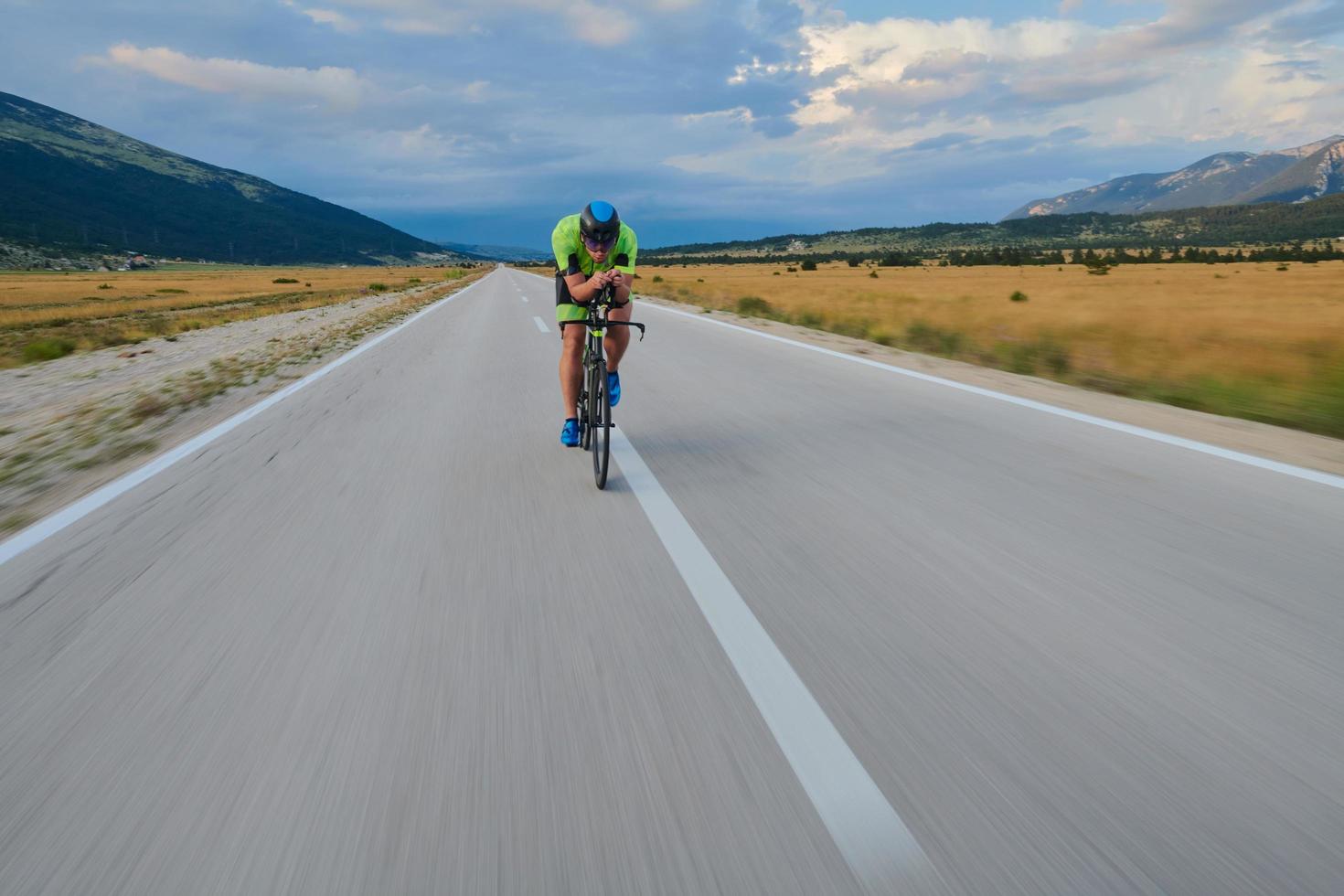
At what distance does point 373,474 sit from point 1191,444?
5941mm

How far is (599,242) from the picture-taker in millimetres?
5059

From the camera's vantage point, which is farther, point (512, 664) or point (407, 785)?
point (512, 664)

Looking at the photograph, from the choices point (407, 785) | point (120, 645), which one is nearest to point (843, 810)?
point (407, 785)

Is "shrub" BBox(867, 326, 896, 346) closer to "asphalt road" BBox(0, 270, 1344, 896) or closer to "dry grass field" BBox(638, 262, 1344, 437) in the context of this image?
"dry grass field" BBox(638, 262, 1344, 437)

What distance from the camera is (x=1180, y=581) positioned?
3430 millimetres

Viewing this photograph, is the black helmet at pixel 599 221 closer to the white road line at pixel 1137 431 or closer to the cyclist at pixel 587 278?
the cyclist at pixel 587 278

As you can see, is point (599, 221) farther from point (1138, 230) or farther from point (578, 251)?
point (1138, 230)

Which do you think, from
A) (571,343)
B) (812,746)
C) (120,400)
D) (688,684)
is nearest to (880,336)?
(571,343)

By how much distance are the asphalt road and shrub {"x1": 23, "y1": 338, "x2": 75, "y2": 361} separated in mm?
14225

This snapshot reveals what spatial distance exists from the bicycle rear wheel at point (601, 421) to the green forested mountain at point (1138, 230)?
120723 mm

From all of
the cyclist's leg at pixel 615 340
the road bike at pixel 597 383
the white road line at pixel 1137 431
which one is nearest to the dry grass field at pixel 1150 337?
the white road line at pixel 1137 431

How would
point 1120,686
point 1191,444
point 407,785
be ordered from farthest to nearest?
point 1191,444
point 1120,686
point 407,785

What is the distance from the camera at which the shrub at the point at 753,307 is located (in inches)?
861

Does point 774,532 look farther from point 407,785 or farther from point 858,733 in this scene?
point 407,785
